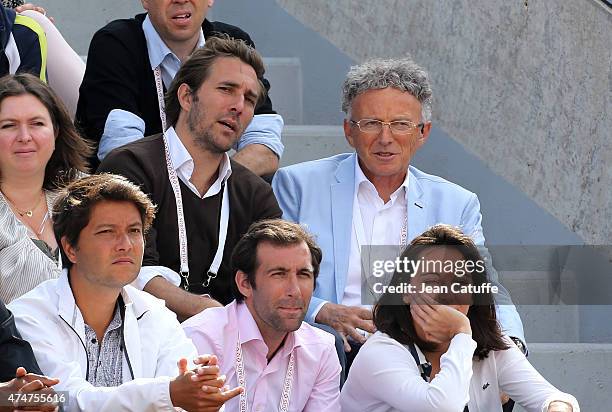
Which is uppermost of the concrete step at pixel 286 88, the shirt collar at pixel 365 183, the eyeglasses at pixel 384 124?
the concrete step at pixel 286 88

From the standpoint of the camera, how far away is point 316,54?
19.2 ft

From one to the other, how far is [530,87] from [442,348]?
1072mm

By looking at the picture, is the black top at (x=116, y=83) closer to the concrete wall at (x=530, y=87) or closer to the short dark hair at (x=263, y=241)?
the concrete wall at (x=530, y=87)

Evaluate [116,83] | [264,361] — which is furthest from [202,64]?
[264,361]

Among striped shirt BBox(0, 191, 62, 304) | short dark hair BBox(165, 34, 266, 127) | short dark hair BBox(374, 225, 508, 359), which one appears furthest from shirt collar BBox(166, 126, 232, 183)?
short dark hair BBox(374, 225, 508, 359)

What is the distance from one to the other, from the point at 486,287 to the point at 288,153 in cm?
126

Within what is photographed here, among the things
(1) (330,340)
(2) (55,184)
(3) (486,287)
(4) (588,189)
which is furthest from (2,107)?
(4) (588,189)

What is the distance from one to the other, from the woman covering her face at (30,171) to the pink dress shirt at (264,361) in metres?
0.44

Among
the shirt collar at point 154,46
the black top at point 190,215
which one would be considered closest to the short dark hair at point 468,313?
the black top at point 190,215

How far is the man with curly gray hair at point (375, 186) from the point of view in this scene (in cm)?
434

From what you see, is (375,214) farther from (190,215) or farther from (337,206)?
(190,215)

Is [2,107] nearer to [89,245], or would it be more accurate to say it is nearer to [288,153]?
[89,245]

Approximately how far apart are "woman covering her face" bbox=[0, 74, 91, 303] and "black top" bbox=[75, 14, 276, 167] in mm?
279

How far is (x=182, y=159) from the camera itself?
4.18 metres
